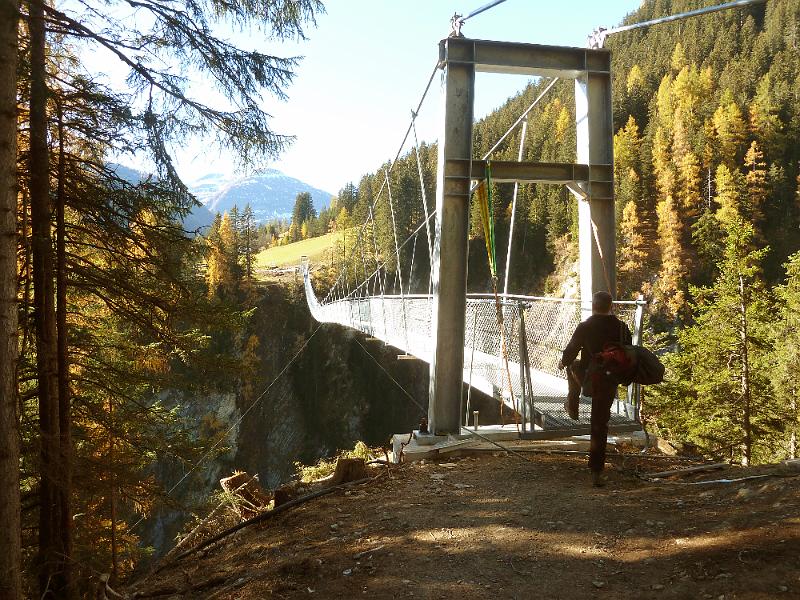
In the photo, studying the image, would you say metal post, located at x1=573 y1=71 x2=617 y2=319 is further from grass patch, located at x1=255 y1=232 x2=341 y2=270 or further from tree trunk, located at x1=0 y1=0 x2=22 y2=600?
grass patch, located at x1=255 y1=232 x2=341 y2=270

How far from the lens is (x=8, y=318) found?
272cm

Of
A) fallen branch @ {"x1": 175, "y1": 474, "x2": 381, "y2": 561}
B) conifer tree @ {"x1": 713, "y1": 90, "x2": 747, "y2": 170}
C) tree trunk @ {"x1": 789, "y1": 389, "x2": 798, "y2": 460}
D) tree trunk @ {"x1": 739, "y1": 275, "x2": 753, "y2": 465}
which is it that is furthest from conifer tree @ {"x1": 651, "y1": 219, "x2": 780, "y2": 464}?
conifer tree @ {"x1": 713, "y1": 90, "x2": 747, "y2": 170}

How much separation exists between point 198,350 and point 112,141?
A: 2.13 meters

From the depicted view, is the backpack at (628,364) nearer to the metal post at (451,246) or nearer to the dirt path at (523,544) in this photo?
the dirt path at (523,544)

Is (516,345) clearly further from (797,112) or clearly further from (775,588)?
(797,112)

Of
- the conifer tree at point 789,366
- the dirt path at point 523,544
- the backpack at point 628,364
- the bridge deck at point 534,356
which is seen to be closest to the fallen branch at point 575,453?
the bridge deck at point 534,356

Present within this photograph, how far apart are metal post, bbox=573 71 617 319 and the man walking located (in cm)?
163

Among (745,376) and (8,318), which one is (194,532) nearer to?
(8,318)

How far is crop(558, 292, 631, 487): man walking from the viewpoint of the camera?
10.3 ft

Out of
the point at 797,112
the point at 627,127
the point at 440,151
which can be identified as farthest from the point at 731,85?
the point at 440,151

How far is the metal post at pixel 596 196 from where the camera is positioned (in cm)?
489

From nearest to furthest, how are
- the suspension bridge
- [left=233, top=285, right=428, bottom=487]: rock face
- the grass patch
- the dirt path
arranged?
the dirt path
the suspension bridge
[left=233, top=285, right=428, bottom=487]: rock face
the grass patch

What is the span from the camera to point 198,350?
16.9ft

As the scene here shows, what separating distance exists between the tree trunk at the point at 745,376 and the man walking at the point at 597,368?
9503 millimetres
